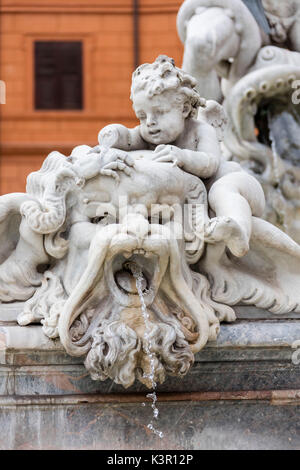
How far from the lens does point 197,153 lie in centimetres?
373

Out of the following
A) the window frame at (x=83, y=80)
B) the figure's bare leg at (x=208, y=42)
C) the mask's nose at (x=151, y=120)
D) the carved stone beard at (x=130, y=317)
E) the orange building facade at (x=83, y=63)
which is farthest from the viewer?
the window frame at (x=83, y=80)

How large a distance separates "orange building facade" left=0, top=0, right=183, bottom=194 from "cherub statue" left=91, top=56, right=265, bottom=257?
1733cm

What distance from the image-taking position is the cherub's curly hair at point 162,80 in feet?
12.1

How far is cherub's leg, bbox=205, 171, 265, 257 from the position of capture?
3416 mm

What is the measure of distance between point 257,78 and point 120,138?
220cm

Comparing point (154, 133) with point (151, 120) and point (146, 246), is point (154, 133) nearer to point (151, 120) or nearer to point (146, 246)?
point (151, 120)

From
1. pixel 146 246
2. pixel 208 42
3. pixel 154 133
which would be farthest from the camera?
pixel 208 42

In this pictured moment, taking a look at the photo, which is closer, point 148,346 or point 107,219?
point 148,346

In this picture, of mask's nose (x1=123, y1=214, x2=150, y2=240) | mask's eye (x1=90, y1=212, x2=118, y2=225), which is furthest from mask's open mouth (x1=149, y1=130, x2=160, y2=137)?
mask's nose (x1=123, y1=214, x2=150, y2=240)

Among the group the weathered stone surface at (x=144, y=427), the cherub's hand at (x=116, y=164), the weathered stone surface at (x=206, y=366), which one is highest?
the cherub's hand at (x=116, y=164)

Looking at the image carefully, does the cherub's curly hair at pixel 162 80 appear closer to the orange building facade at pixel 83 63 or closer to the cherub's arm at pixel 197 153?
the cherub's arm at pixel 197 153

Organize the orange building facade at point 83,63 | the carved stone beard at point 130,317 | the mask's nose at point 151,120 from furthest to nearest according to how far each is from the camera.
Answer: the orange building facade at point 83,63, the mask's nose at point 151,120, the carved stone beard at point 130,317

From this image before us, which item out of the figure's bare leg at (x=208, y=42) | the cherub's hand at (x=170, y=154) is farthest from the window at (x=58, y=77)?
the cherub's hand at (x=170, y=154)

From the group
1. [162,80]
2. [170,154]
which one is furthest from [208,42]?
[170,154]
